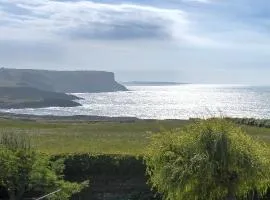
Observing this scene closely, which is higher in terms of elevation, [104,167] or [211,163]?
[211,163]

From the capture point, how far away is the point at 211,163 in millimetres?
23859

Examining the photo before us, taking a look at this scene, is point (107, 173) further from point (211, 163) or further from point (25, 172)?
point (211, 163)

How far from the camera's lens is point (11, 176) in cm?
2697

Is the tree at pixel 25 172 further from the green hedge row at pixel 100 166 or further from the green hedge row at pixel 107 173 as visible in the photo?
the green hedge row at pixel 100 166

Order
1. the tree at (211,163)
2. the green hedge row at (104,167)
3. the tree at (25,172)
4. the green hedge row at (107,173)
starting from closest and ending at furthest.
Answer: the tree at (211,163)
the tree at (25,172)
the green hedge row at (107,173)
the green hedge row at (104,167)

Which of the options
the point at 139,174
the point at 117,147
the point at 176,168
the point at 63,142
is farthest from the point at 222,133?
the point at 63,142

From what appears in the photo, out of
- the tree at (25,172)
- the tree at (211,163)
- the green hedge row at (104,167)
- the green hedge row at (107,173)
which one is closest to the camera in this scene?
the tree at (211,163)

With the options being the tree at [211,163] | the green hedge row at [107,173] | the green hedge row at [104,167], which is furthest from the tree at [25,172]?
the green hedge row at [104,167]

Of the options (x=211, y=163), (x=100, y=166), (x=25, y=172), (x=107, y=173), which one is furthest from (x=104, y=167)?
(x=211, y=163)

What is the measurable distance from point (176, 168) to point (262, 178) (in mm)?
3944

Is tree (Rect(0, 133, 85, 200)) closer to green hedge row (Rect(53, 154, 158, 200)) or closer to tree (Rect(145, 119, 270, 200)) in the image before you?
green hedge row (Rect(53, 154, 158, 200))

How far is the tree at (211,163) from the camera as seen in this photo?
78.8 ft

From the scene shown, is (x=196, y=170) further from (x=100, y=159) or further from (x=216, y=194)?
(x=100, y=159)

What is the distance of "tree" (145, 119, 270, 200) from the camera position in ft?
78.8
